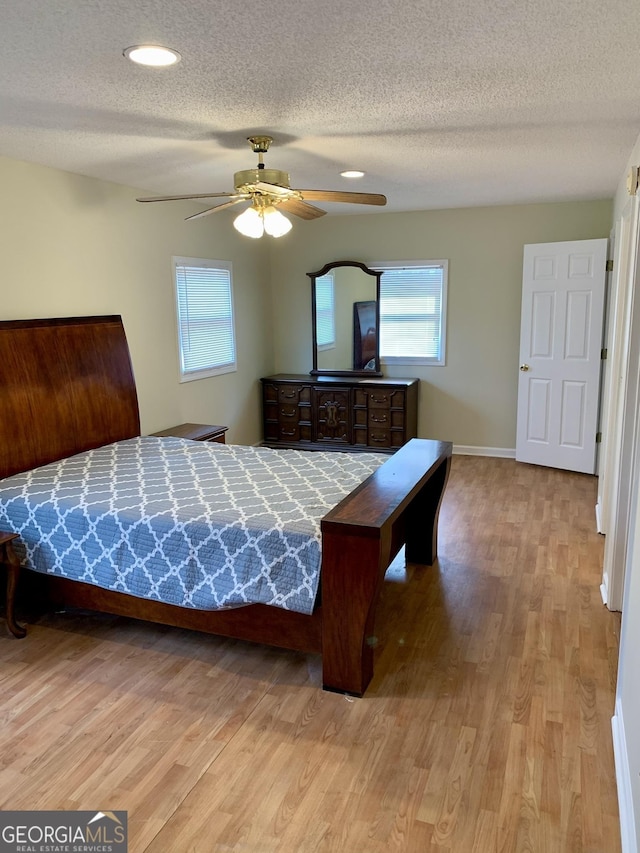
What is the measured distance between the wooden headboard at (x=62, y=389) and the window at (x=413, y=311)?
9.34 feet

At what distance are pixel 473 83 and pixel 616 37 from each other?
20.9 inches

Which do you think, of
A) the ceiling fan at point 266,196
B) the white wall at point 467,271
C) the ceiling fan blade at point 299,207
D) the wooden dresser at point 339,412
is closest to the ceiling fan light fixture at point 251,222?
the ceiling fan at point 266,196

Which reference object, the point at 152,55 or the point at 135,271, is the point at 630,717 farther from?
the point at 135,271

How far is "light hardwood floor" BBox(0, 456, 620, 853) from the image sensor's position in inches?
73.1

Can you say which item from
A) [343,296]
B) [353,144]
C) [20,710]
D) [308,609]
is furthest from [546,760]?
[343,296]

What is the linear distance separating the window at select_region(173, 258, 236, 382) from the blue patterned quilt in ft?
6.17

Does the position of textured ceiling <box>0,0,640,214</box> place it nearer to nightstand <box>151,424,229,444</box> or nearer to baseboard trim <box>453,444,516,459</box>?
nightstand <box>151,424,229,444</box>

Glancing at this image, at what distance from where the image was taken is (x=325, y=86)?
90.4 inches

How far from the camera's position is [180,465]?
138 inches

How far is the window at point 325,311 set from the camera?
20.6 ft

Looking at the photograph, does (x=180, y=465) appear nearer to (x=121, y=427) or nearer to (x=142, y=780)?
(x=121, y=427)

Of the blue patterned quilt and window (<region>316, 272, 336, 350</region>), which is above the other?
window (<region>316, 272, 336, 350</region>)

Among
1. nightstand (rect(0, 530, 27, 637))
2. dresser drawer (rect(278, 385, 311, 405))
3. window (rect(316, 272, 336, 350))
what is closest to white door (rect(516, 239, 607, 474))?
window (rect(316, 272, 336, 350))

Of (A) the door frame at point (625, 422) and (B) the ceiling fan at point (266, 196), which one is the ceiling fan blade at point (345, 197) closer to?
(B) the ceiling fan at point (266, 196)
